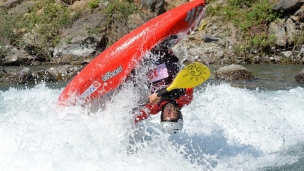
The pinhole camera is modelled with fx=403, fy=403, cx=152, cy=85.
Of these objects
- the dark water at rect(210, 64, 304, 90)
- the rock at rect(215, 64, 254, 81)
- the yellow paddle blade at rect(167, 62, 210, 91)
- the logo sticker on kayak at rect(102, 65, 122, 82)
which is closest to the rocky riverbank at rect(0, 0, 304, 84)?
the dark water at rect(210, 64, 304, 90)

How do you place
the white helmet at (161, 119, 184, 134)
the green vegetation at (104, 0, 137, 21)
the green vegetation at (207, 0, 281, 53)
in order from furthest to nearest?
the green vegetation at (104, 0, 137, 21) < the green vegetation at (207, 0, 281, 53) < the white helmet at (161, 119, 184, 134)

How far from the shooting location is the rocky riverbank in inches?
529

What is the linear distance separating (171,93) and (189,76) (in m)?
0.28

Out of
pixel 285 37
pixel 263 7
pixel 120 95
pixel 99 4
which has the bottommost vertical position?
pixel 120 95

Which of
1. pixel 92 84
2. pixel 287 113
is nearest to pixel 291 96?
pixel 287 113

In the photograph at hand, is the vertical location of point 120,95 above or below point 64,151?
above

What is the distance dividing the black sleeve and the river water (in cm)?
39

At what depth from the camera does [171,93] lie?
4.01 m

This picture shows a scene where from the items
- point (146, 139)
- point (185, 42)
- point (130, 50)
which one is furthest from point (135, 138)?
point (185, 42)

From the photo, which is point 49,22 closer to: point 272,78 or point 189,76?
point 272,78

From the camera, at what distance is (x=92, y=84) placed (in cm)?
439

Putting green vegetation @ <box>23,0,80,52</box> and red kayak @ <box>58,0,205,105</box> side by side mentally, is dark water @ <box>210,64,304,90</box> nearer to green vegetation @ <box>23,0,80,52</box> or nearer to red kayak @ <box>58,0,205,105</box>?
red kayak @ <box>58,0,205,105</box>

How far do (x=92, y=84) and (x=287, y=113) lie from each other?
9.69ft

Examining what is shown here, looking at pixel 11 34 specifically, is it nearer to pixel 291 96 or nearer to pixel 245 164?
pixel 291 96
